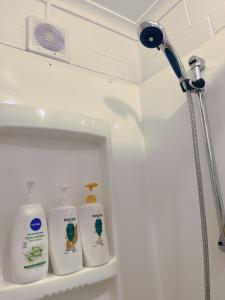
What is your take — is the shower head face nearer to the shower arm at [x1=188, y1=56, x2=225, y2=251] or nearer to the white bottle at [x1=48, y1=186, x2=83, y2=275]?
the shower arm at [x1=188, y1=56, x2=225, y2=251]

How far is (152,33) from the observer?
2.35 ft

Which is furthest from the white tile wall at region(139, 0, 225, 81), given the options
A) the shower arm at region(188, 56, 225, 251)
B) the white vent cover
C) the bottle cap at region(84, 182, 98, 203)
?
the bottle cap at region(84, 182, 98, 203)

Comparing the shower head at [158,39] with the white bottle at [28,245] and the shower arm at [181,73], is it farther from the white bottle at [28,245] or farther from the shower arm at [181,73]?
the white bottle at [28,245]

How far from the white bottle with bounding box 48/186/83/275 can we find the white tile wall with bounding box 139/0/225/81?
744mm

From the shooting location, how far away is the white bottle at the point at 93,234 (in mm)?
708

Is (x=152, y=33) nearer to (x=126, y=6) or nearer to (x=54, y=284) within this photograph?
(x=126, y=6)

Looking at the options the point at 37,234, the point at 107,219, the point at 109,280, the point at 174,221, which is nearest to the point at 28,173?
the point at 37,234

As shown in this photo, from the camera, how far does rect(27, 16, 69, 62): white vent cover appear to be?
0.83m

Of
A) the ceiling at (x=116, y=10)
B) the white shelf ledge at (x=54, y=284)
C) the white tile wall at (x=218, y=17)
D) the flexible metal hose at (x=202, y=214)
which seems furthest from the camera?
the ceiling at (x=116, y=10)

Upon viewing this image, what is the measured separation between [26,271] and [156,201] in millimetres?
558

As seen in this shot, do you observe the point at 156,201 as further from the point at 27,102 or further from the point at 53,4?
the point at 53,4

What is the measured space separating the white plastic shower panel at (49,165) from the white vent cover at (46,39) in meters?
0.28

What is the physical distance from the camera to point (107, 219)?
30.8 inches

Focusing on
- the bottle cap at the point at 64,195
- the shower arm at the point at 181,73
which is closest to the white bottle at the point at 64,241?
the bottle cap at the point at 64,195
